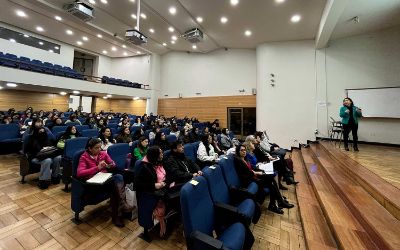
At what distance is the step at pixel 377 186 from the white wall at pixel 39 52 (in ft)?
47.6

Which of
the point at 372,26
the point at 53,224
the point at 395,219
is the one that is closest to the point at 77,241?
the point at 53,224

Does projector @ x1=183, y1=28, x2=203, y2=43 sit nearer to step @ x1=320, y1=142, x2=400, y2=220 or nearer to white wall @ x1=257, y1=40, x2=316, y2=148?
white wall @ x1=257, y1=40, x2=316, y2=148

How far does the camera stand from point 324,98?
745 cm

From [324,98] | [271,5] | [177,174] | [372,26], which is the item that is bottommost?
[177,174]

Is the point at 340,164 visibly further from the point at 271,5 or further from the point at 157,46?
the point at 157,46

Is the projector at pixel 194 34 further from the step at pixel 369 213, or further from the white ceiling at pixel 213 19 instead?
the step at pixel 369 213

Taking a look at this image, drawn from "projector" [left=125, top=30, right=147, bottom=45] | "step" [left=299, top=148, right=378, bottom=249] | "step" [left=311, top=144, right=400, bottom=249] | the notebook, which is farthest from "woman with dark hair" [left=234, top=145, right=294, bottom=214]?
"projector" [left=125, top=30, right=147, bottom=45]

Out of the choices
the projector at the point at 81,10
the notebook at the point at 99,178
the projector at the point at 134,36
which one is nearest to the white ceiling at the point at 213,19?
the projector at the point at 81,10

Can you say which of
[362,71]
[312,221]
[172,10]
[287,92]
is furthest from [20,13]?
[362,71]

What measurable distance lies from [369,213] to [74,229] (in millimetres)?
3224

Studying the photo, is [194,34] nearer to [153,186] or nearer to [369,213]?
[153,186]

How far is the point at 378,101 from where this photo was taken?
645 centimetres

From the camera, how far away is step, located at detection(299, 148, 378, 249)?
1.75 meters

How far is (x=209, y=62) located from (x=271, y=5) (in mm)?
5468
